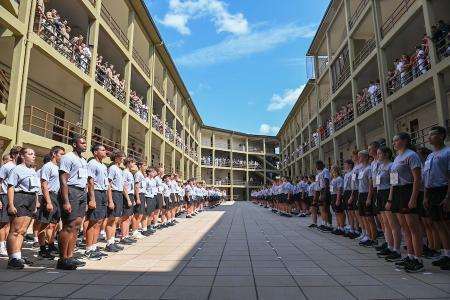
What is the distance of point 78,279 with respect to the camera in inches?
159

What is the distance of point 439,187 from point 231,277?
320cm

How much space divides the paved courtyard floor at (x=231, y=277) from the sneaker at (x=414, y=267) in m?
0.10

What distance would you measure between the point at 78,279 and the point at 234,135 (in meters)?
47.7

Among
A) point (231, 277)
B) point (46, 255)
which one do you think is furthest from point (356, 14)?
point (46, 255)

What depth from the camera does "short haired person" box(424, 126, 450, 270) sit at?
4.57 metres

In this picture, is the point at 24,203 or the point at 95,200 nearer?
the point at 24,203

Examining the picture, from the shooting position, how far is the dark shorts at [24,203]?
490cm

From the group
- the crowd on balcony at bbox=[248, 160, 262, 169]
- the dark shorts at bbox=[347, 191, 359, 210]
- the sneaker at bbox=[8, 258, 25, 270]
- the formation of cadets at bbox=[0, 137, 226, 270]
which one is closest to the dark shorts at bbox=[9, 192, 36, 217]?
the formation of cadets at bbox=[0, 137, 226, 270]

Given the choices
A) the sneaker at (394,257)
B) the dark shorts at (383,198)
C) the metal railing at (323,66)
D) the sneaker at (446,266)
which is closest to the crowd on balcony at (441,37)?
the dark shorts at (383,198)

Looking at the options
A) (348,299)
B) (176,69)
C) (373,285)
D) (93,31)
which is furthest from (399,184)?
(176,69)

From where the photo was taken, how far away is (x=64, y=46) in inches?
464

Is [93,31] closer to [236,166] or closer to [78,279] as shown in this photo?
[78,279]

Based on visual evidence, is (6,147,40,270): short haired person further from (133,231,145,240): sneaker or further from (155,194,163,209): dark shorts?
(155,194,163,209): dark shorts

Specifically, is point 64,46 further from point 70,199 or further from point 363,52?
point 363,52
